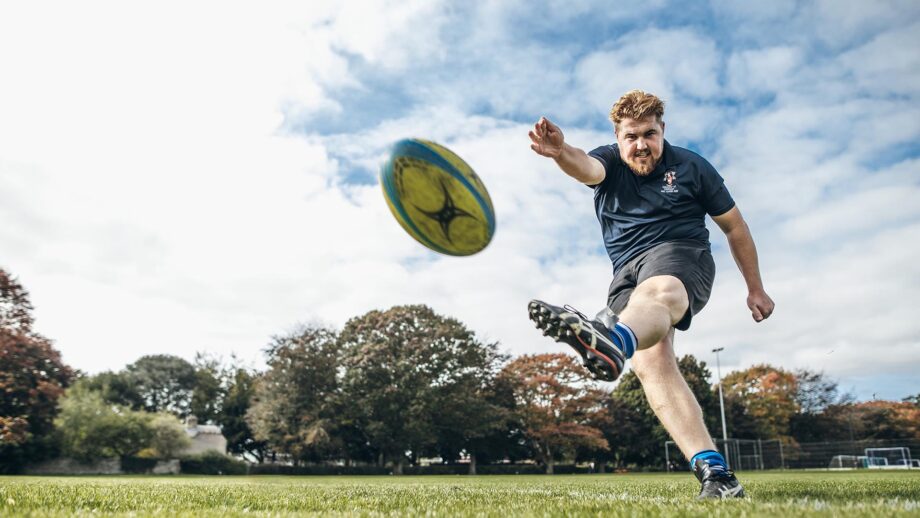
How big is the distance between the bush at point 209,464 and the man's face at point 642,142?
147 feet

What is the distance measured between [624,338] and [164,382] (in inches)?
2826

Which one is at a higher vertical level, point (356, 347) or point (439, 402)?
point (356, 347)

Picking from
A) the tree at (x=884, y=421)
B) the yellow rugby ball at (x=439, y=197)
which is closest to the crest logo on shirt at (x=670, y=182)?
the yellow rugby ball at (x=439, y=197)

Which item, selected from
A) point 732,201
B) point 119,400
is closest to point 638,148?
point 732,201

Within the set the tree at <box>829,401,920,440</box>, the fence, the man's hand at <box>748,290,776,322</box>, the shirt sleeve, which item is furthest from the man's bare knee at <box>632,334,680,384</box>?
the tree at <box>829,401,920,440</box>

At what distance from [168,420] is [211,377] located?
14.9 m

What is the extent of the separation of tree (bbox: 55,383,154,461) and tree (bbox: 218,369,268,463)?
10690 mm

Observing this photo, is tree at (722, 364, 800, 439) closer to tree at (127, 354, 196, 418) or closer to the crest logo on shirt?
tree at (127, 354, 196, 418)

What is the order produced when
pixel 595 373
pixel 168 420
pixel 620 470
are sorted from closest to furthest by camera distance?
pixel 595 373, pixel 168 420, pixel 620 470

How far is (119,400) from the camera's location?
6222cm

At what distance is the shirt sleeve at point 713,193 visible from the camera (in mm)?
3984

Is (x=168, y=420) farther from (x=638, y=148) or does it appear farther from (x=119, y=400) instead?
(x=638, y=148)

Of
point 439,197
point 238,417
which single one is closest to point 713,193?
point 439,197

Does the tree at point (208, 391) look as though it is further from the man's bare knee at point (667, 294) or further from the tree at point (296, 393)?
the man's bare knee at point (667, 294)
